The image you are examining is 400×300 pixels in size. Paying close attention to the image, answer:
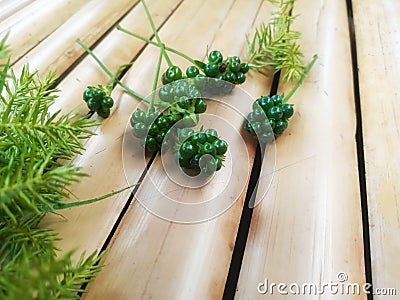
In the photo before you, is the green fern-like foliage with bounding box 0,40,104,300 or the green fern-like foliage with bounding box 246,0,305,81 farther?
the green fern-like foliage with bounding box 246,0,305,81

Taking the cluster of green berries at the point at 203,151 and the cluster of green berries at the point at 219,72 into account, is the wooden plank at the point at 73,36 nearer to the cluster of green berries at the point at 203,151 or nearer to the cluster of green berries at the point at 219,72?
the cluster of green berries at the point at 219,72

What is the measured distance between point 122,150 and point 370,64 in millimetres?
544

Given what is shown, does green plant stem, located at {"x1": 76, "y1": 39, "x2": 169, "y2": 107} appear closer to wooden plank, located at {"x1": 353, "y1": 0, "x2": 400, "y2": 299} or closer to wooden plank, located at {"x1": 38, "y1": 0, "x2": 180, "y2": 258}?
wooden plank, located at {"x1": 38, "y1": 0, "x2": 180, "y2": 258}

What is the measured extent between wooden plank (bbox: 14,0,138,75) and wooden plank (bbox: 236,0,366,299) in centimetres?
40

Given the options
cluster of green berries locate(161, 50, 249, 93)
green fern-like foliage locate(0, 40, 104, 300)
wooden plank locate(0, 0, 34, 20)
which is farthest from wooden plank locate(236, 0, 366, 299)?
wooden plank locate(0, 0, 34, 20)

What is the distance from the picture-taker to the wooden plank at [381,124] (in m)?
0.55

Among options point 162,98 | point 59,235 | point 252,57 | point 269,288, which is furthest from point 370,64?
point 59,235

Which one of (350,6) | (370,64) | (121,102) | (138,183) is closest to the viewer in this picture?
(138,183)

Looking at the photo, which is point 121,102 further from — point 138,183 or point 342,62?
point 342,62

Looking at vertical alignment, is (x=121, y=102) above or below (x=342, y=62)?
below

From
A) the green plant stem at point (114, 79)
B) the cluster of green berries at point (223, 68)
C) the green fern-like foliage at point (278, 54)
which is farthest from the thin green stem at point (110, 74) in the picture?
the green fern-like foliage at point (278, 54)

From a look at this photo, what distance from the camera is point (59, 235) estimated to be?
52 centimetres

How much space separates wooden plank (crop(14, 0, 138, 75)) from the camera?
0.77m

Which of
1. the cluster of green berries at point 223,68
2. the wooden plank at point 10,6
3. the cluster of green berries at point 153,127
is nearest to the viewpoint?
the cluster of green berries at point 153,127
